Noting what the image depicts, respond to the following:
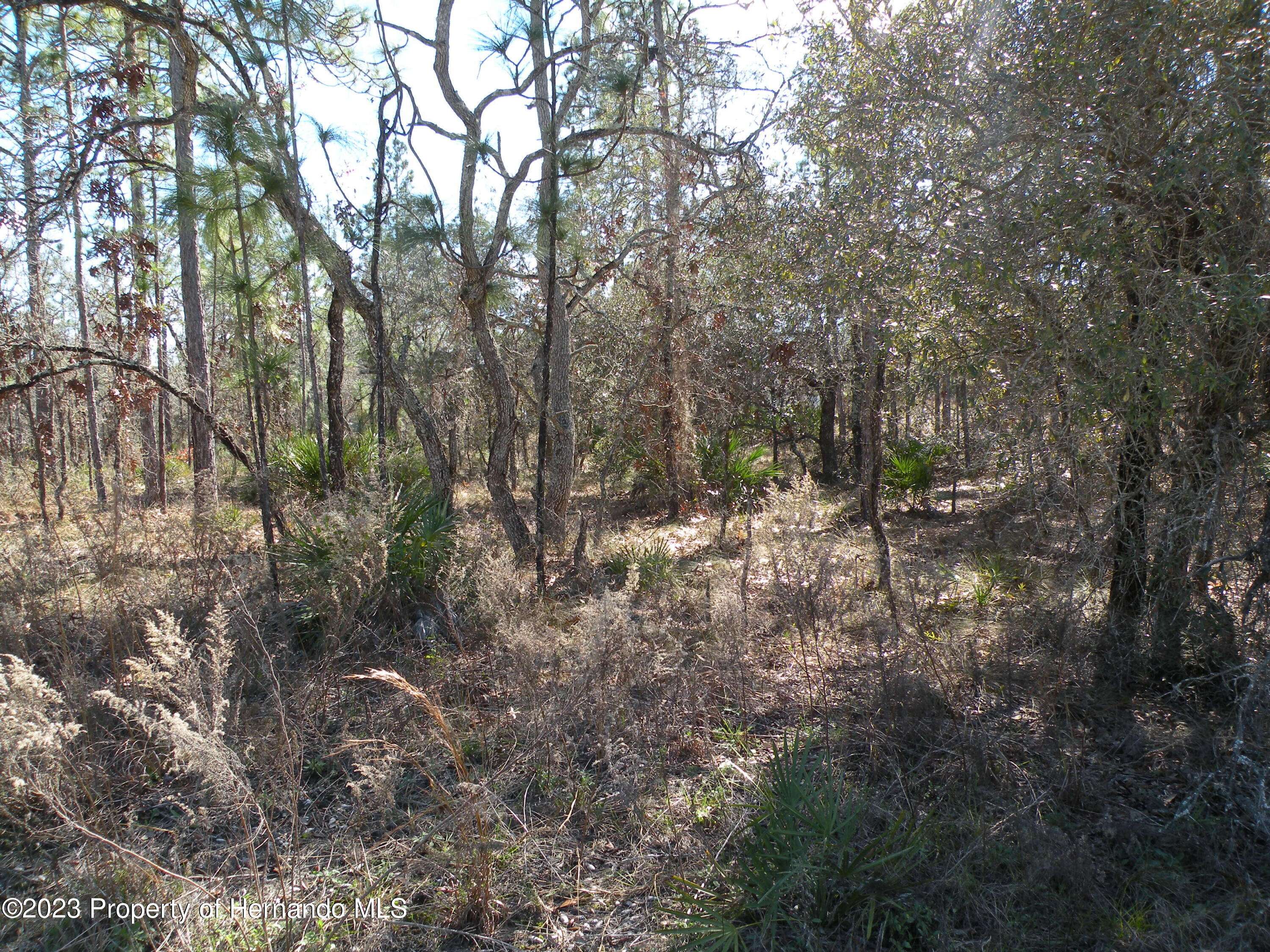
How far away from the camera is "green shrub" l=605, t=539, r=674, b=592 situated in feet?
21.9

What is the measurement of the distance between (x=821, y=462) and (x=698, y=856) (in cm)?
1394

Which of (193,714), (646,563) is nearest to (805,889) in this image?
(193,714)

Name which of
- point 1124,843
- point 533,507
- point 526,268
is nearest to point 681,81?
point 526,268

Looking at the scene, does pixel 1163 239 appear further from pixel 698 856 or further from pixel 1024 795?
pixel 698 856

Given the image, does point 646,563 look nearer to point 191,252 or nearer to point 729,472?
point 729,472

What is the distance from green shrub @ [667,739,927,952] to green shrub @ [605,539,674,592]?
3391 mm

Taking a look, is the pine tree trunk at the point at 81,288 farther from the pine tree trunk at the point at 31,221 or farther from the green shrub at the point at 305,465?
the green shrub at the point at 305,465

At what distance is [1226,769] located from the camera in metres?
3.22

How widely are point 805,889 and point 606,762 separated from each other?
1.34m

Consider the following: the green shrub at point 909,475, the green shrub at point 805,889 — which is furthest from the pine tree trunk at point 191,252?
the green shrub at point 909,475

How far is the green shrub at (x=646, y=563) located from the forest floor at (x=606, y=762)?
2.22ft

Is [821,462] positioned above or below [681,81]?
below

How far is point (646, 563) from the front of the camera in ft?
23.1

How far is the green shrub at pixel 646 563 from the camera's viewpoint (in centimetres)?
669
